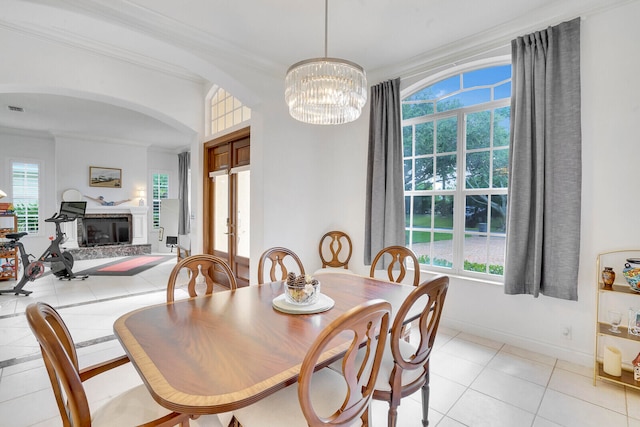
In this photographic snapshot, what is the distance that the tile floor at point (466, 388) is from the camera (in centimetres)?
191

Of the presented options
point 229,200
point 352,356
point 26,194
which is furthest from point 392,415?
point 26,194

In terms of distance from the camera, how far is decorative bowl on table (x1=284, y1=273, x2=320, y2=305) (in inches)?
70.2

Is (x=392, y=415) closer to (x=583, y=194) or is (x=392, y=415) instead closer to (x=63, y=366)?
(x=63, y=366)

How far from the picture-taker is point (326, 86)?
1.93m

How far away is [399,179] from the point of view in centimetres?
356

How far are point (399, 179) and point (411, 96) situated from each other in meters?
1.08

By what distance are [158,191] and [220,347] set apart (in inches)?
364

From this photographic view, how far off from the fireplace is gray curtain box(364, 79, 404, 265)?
24.1 feet

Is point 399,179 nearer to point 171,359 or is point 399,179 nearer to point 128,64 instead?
point 171,359

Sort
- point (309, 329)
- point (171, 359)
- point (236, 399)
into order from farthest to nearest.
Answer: point (309, 329)
point (171, 359)
point (236, 399)

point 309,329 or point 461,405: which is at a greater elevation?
point 309,329

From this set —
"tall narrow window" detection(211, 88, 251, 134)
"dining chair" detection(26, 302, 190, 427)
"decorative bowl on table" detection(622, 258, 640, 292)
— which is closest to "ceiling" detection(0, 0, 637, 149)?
"tall narrow window" detection(211, 88, 251, 134)


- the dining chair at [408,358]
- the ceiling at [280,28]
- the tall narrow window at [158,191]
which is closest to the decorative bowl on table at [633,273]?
the dining chair at [408,358]

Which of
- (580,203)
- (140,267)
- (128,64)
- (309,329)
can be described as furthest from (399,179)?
(140,267)
